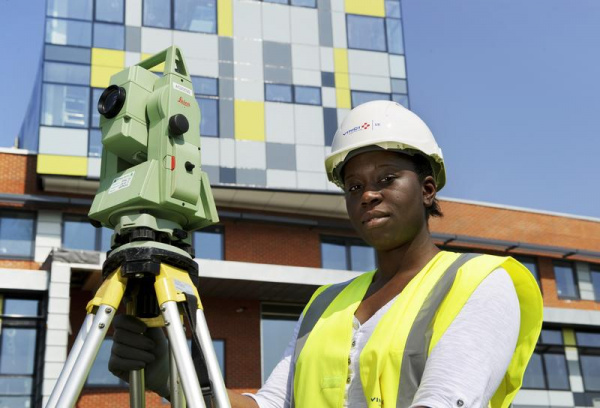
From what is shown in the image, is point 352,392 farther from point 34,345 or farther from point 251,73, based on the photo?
point 251,73

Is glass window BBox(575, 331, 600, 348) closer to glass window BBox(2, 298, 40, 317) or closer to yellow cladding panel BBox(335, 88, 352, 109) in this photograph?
yellow cladding panel BBox(335, 88, 352, 109)

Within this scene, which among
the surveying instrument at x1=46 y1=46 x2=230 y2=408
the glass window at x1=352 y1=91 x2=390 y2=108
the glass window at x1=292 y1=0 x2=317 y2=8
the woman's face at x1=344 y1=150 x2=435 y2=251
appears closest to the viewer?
the woman's face at x1=344 y1=150 x2=435 y2=251

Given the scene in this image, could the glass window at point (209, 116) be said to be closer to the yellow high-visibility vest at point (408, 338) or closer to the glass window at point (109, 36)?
the glass window at point (109, 36)

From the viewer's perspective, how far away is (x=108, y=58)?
1948cm

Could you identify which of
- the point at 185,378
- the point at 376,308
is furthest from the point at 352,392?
the point at 185,378

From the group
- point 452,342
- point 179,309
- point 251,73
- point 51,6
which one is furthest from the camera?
point 251,73

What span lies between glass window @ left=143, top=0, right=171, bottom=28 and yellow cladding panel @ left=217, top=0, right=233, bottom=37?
132 cm

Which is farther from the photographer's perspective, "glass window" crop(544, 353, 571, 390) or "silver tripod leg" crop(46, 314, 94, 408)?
"glass window" crop(544, 353, 571, 390)

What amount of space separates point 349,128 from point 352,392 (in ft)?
2.54

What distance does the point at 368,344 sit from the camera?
2.07m

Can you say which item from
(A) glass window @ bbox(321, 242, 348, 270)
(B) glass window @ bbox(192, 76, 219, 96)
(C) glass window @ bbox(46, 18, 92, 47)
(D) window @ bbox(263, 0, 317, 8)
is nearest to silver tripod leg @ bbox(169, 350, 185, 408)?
(B) glass window @ bbox(192, 76, 219, 96)

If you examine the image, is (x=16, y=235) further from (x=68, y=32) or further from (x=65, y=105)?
(x=68, y=32)

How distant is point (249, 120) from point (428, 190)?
17.9 m

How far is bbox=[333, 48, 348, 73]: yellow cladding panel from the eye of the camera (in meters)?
21.2
